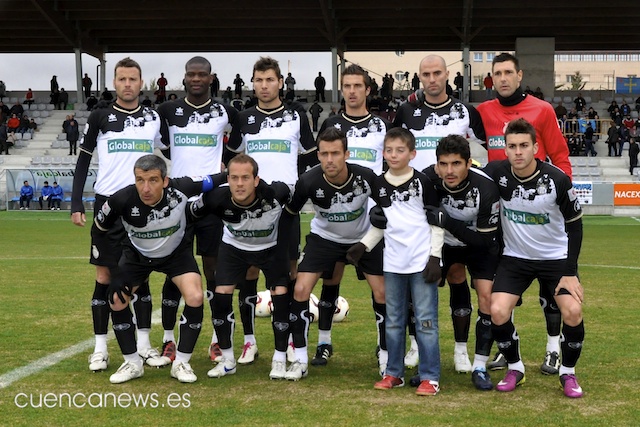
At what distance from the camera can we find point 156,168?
5621 millimetres

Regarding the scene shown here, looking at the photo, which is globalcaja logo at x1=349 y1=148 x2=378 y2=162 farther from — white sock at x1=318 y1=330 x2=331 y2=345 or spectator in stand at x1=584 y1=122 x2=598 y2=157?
spectator in stand at x1=584 y1=122 x2=598 y2=157

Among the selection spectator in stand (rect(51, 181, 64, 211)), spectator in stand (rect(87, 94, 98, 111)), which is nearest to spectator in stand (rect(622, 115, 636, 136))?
spectator in stand (rect(51, 181, 64, 211))

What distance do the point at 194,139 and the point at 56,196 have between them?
21748 mm

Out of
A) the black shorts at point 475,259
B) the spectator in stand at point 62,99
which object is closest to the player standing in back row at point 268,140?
the black shorts at point 475,259

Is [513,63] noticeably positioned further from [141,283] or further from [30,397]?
[30,397]

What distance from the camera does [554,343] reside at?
20.0ft

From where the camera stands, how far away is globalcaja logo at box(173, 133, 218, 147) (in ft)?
21.4

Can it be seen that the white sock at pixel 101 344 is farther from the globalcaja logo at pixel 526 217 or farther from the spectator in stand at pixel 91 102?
the spectator in stand at pixel 91 102

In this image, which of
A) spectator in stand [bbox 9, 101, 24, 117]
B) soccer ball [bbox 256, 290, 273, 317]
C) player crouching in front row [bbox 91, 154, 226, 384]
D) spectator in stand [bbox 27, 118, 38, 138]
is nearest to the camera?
player crouching in front row [bbox 91, 154, 226, 384]

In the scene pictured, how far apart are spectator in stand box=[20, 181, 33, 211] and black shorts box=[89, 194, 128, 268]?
22.1 metres

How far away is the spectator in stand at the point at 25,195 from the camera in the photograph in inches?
1055

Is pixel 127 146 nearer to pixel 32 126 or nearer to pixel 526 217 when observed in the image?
pixel 526 217

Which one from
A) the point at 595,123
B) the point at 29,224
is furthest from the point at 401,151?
the point at 595,123

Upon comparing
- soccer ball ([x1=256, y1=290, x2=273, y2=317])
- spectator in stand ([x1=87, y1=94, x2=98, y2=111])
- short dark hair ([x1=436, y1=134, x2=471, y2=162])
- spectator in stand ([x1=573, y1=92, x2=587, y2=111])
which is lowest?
soccer ball ([x1=256, y1=290, x2=273, y2=317])
